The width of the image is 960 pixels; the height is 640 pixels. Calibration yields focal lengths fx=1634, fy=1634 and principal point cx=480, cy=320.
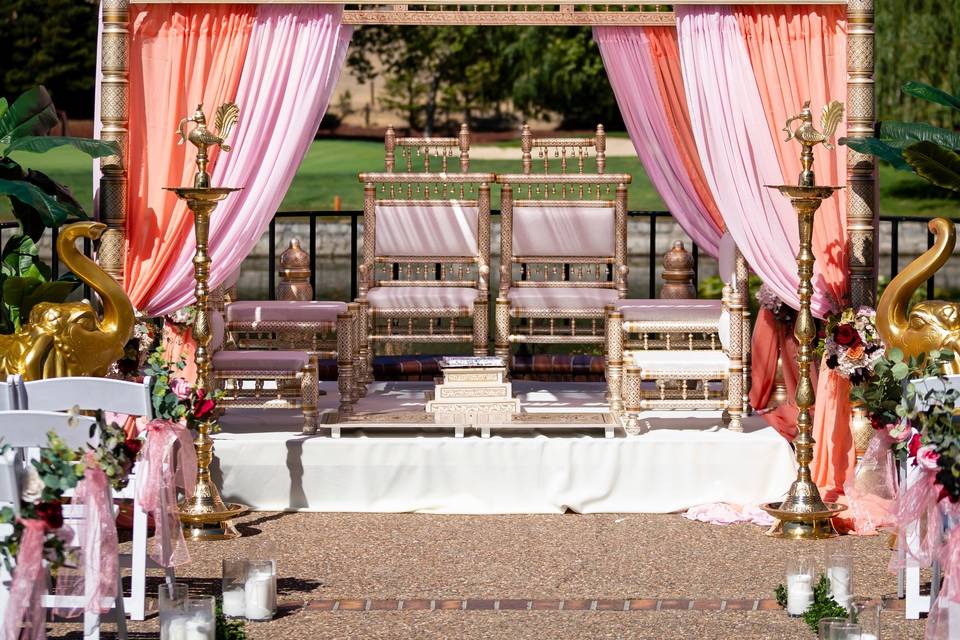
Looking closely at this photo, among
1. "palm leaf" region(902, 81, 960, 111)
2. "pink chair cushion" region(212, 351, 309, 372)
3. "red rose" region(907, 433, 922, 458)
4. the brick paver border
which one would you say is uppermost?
"palm leaf" region(902, 81, 960, 111)

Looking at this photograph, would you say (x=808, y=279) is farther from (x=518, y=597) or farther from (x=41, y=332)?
(x=41, y=332)

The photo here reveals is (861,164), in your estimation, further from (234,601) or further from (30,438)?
(30,438)

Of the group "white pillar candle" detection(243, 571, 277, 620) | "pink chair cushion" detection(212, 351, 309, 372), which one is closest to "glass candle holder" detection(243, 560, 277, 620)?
"white pillar candle" detection(243, 571, 277, 620)

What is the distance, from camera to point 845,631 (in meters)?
4.44

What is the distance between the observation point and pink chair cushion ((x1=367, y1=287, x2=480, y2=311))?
7.56 metres

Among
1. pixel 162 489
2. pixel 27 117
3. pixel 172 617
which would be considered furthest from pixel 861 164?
pixel 172 617

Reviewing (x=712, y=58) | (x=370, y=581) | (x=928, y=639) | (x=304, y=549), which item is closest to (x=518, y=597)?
(x=370, y=581)

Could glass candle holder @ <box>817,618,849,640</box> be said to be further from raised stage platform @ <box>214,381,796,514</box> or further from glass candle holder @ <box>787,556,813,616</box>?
raised stage platform @ <box>214,381,796,514</box>

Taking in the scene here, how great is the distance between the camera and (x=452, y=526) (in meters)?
6.55

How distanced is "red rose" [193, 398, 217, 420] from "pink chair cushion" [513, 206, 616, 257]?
7.86 feet

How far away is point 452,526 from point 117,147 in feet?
6.90

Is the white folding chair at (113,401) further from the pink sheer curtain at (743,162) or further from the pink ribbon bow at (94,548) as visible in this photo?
the pink sheer curtain at (743,162)

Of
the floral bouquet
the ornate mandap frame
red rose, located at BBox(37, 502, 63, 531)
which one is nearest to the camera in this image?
red rose, located at BBox(37, 502, 63, 531)

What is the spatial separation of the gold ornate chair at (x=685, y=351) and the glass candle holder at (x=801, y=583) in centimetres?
189
